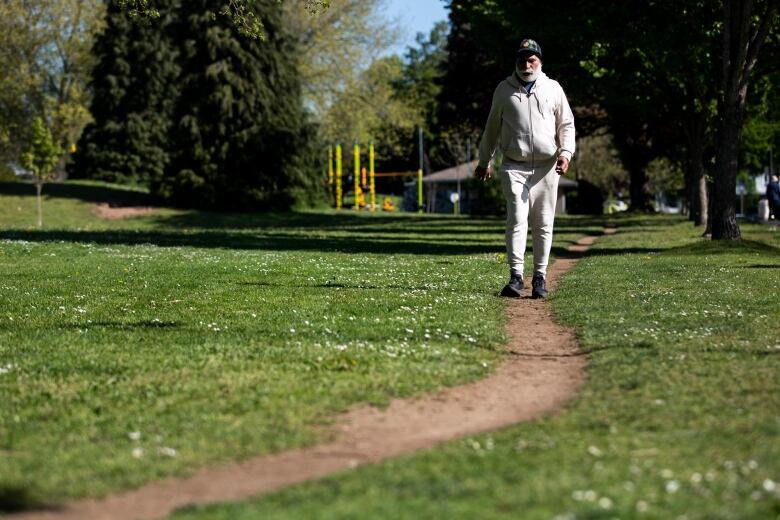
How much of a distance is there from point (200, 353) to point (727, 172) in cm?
1754

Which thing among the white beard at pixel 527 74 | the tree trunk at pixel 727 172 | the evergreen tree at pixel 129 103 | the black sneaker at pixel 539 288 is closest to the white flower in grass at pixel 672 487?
the white beard at pixel 527 74

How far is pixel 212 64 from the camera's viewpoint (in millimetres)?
49875

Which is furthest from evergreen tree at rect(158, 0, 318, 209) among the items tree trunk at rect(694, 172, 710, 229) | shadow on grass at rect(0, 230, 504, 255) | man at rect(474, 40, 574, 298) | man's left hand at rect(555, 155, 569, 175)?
man's left hand at rect(555, 155, 569, 175)

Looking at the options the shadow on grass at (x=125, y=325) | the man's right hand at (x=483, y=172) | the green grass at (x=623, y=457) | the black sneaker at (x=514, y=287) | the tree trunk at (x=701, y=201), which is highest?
the man's right hand at (x=483, y=172)

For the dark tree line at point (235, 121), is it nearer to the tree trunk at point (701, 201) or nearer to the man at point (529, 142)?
the tree trunk at point (701, 201)

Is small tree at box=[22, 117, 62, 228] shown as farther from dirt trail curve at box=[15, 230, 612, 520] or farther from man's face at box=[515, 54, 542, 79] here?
dirt trail curve at box=[15, 230, 612, 520]

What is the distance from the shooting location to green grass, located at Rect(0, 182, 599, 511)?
17.5 ft

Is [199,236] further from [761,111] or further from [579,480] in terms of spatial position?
[579,480]

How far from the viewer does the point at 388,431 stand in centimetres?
574

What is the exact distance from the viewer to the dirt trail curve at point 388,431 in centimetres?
456

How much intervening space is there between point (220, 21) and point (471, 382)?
148 ft

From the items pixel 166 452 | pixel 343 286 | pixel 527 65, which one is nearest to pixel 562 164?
pixel 527 65

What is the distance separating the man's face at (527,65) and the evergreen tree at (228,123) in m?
38.8

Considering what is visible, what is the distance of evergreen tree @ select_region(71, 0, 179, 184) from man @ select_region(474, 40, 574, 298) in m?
48.9
